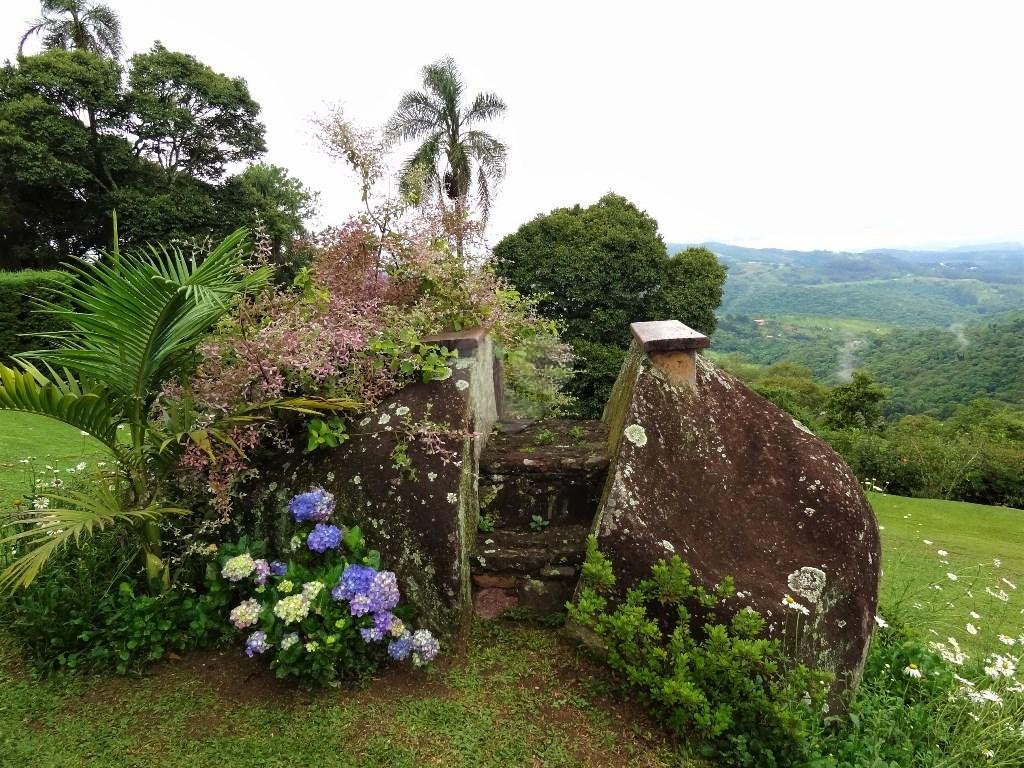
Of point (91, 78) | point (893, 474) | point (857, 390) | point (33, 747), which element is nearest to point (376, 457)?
point (33, 747)

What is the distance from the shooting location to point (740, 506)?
3.18 m

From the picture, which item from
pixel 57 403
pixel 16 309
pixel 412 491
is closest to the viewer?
pixel 57 403

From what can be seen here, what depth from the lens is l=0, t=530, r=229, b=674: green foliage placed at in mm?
2746

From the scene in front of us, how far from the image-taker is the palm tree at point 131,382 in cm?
244

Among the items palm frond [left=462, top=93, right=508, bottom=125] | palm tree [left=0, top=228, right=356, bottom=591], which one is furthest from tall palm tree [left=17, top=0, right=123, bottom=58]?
palm tree [left=0, top=228, right=356, bottom=591]

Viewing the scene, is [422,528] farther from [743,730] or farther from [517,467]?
[743,730]

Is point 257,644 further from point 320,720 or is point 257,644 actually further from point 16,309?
point 16,309

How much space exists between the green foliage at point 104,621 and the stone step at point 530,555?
1414 mm

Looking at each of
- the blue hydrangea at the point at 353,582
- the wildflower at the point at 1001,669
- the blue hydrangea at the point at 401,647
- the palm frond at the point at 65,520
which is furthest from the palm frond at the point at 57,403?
the wildflower at the point at 1001,669

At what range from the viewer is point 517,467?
3662mm

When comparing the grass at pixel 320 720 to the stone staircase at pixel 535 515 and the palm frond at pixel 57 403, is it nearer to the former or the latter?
the stone staircase at pixel 535 515

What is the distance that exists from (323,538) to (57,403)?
1.33 meters

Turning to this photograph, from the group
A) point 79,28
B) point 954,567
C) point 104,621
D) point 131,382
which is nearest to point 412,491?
point 131,382

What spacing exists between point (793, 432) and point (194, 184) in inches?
961
